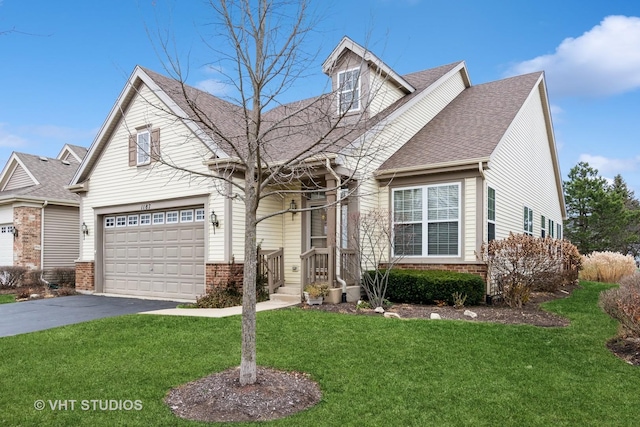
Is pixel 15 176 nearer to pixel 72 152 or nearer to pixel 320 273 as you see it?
pixel 72 152

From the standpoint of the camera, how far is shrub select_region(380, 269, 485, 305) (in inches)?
398

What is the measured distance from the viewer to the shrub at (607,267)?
683 inches

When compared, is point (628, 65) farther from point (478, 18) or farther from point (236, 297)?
point (236, 297)

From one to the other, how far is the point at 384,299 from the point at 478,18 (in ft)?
29.2

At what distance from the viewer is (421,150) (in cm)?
1262

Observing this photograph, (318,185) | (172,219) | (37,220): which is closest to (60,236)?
(37,220)

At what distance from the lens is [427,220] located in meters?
11.7

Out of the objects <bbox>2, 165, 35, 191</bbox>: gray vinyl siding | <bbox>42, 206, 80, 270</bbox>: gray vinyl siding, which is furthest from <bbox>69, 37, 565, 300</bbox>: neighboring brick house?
<bbox>2, 165, 35, 191</bbox>: gray vinyl siding

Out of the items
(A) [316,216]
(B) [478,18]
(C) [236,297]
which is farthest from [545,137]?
(C) [236,297]

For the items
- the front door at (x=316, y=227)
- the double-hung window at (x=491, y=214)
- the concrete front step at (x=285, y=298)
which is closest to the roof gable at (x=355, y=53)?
the front door at (x=316, y=227)

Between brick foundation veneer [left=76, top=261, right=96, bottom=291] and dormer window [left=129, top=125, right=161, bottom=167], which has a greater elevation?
dormer window [left=129, top=125, right=161, bottom=167]

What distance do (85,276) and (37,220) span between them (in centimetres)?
471

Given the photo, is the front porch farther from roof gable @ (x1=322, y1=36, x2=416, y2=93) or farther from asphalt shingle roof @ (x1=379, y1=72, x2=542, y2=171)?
roof gable @ (x1=322, y1=36, x2=416, y2=93)

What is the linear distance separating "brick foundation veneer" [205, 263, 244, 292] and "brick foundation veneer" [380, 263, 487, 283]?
3.67 meters
